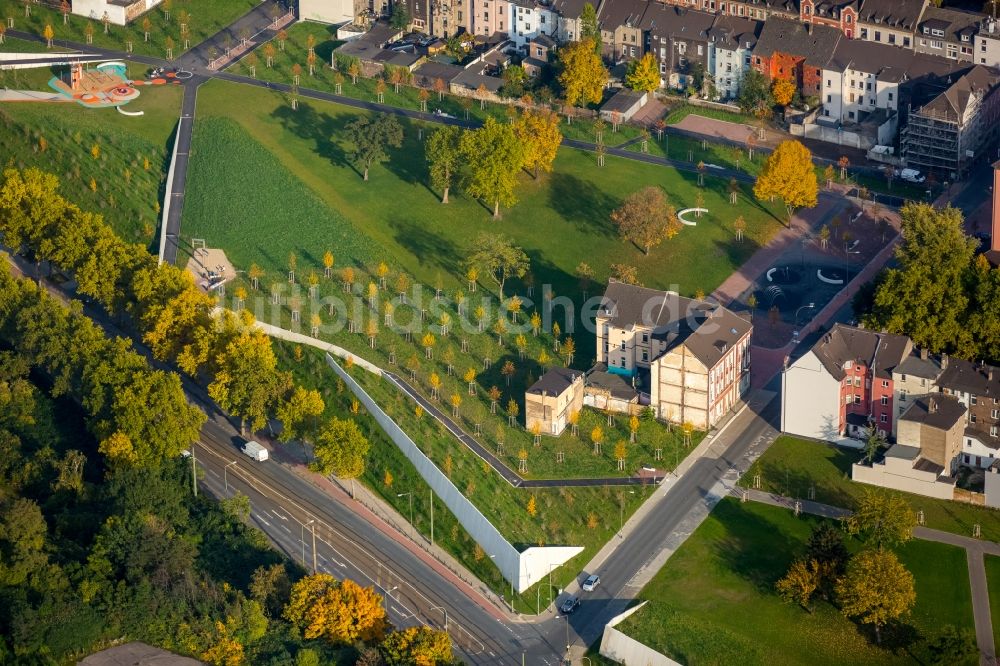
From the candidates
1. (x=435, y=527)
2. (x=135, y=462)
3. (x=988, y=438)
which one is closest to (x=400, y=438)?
(x=435, y=527)

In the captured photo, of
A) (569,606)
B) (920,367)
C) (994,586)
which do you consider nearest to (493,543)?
(569,606)

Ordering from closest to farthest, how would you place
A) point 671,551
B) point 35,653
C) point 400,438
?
point 35,653
point 671,551
point 400,438

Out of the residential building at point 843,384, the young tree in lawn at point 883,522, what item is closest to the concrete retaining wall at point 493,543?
the young tree in lawn at point 883,522

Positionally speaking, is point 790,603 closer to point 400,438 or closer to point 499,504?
point 499,504

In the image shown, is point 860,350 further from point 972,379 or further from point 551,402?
point 551,402

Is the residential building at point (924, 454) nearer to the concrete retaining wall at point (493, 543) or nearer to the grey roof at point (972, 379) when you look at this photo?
the grey roof at point (972, 379)
